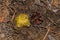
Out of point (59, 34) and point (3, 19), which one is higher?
point (3, 19)

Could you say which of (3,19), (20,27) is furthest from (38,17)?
→ (3,19)

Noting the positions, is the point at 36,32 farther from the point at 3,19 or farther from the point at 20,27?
the point at 3,19

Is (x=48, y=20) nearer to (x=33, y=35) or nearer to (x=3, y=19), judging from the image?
(x=33, y=35)

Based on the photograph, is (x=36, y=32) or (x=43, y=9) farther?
(x=43, y=9)

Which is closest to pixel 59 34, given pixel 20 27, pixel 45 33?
pixel 45 33

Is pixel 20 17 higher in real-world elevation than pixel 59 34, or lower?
higher

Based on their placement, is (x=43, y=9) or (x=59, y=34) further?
(x=43, y=9)
